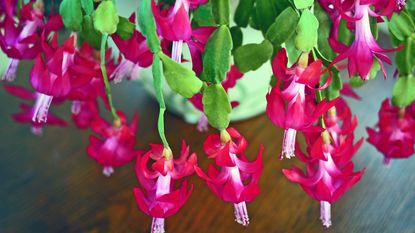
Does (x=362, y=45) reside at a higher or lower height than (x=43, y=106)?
higher

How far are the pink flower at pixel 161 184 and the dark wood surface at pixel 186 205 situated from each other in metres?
0.16

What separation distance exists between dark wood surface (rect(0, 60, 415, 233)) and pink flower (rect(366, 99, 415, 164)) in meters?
0.10

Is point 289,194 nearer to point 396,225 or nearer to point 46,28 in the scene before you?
point 396,225

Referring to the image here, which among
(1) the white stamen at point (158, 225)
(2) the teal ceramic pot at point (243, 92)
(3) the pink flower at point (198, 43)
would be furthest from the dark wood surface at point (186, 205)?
(3) the pink flower at point (198, 43)

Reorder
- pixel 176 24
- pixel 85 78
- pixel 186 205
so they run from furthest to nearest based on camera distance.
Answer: pixel 186 205 < pixel 85 78 < pixel 176 24

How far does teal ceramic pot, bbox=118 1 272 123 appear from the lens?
800 mm

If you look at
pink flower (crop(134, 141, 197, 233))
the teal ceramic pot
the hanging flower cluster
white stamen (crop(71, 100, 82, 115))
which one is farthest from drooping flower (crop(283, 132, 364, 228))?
white stamen (crop(71, 100, 82, 115))

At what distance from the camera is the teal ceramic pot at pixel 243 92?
31.5 inches

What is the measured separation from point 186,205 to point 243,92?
170mm

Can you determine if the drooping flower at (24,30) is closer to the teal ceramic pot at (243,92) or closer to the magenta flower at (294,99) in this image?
the teal ceramic pot at (243,92)

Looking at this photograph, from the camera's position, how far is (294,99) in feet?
1.93

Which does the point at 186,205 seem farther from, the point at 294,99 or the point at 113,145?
the point at 294,99

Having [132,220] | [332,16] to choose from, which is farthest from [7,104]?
[332,16]

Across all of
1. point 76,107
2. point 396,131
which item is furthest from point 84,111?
point 396,131
